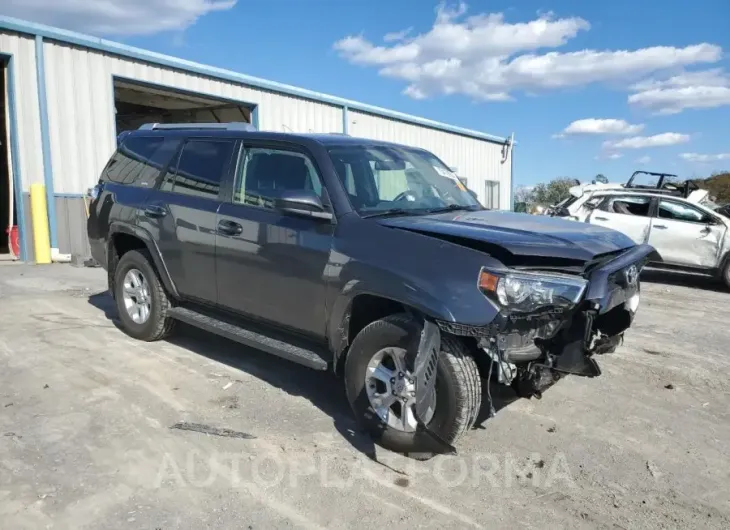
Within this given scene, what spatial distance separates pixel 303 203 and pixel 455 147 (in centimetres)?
2004

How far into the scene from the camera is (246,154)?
4684mm

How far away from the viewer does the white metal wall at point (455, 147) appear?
18.5 m

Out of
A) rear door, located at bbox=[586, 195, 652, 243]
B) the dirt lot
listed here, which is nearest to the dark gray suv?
the dirt lot

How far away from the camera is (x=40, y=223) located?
36.0 feet

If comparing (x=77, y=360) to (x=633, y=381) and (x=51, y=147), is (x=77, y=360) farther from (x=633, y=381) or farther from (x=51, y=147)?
(x=51, y=147)

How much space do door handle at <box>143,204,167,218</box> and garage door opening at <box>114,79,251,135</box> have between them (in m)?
8.21

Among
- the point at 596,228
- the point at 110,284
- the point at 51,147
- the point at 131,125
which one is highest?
the point at 131,125

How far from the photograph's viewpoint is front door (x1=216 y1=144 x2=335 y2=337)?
3.98 m

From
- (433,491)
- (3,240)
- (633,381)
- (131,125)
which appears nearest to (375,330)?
(433,491)

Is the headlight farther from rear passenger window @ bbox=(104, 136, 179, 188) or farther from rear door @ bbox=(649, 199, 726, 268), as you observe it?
rear door @ bbox=(649, 199, 726, 268)

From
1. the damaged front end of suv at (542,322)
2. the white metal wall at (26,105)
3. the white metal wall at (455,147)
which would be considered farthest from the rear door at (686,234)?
the white metal wall at (26,105)

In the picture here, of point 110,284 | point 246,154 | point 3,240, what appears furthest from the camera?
point 3,240

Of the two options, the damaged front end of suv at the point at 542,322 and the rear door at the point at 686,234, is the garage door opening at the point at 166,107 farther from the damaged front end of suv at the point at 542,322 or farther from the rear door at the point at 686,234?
the damaged front end of suv at the point at 542,322

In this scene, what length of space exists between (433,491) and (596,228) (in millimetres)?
2261
